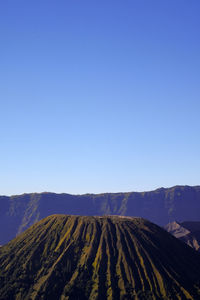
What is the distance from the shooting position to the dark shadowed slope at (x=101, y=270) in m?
160

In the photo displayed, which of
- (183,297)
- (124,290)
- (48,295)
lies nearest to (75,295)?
(48,295)

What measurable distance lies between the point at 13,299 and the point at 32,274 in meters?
17.2

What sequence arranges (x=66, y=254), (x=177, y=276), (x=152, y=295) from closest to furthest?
(x=152, y=295) → (x=177, y=276) → (x=66, y=254)

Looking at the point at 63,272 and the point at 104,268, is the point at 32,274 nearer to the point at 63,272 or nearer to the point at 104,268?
the point at 63,272

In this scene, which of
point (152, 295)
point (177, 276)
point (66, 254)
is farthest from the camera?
point (66, 254)

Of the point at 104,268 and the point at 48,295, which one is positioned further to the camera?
the point at 104,268

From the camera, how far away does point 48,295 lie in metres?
160

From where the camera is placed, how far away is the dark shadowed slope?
6294 inches

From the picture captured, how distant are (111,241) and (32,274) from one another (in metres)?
44.3

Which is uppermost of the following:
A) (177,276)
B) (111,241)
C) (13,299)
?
(111,241)

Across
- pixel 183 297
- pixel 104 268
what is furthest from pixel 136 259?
pixel 183 297

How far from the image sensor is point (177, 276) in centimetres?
17112

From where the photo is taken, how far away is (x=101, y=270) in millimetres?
171500

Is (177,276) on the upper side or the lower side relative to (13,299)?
upper
